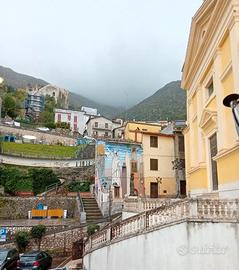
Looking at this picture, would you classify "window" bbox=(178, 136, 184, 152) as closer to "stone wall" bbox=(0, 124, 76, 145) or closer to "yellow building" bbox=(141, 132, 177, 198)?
"yellow building" bbox=(141, 132, 177, 198)

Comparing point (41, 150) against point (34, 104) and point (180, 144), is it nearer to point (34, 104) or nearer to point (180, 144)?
point (180, 144)

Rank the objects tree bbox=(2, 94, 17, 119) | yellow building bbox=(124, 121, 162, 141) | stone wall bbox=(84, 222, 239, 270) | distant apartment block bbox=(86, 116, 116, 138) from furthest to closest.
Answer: distant apartment block bbox=(86, 116, 116, 138), tree bbox=(2, 94, 17, 119), yellow building bbox=(124, 121, 162, 141), stone wall bbox=(84, 222, 239, 270)

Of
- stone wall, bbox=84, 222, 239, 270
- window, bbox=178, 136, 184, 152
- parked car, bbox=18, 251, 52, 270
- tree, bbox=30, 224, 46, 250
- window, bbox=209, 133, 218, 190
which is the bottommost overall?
parked car, bbox=18, 251, 52, 270

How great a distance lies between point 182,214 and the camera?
7.97 meters

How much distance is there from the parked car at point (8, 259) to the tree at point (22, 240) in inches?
132

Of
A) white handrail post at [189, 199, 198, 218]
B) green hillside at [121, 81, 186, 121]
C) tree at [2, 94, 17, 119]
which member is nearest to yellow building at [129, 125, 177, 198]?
white handrail post at [189, 199, 198, 218]

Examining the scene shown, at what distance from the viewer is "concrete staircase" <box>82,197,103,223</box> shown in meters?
22.6

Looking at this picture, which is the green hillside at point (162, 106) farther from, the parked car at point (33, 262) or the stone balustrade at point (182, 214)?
the stone balustrade at point (182, 214)

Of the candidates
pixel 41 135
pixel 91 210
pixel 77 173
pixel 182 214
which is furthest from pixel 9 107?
pixel 182 214

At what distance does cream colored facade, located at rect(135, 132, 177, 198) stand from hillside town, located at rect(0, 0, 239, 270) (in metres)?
0.10

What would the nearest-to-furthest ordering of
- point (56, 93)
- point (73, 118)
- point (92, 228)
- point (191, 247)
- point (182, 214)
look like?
point (191, 247) < point (182, 214) < point (92, 228) < point (73, 118) < point (56, 93)

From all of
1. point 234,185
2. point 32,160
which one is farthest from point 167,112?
point 234,185

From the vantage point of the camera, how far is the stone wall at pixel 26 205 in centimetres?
2456

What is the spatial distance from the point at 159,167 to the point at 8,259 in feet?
61.5
